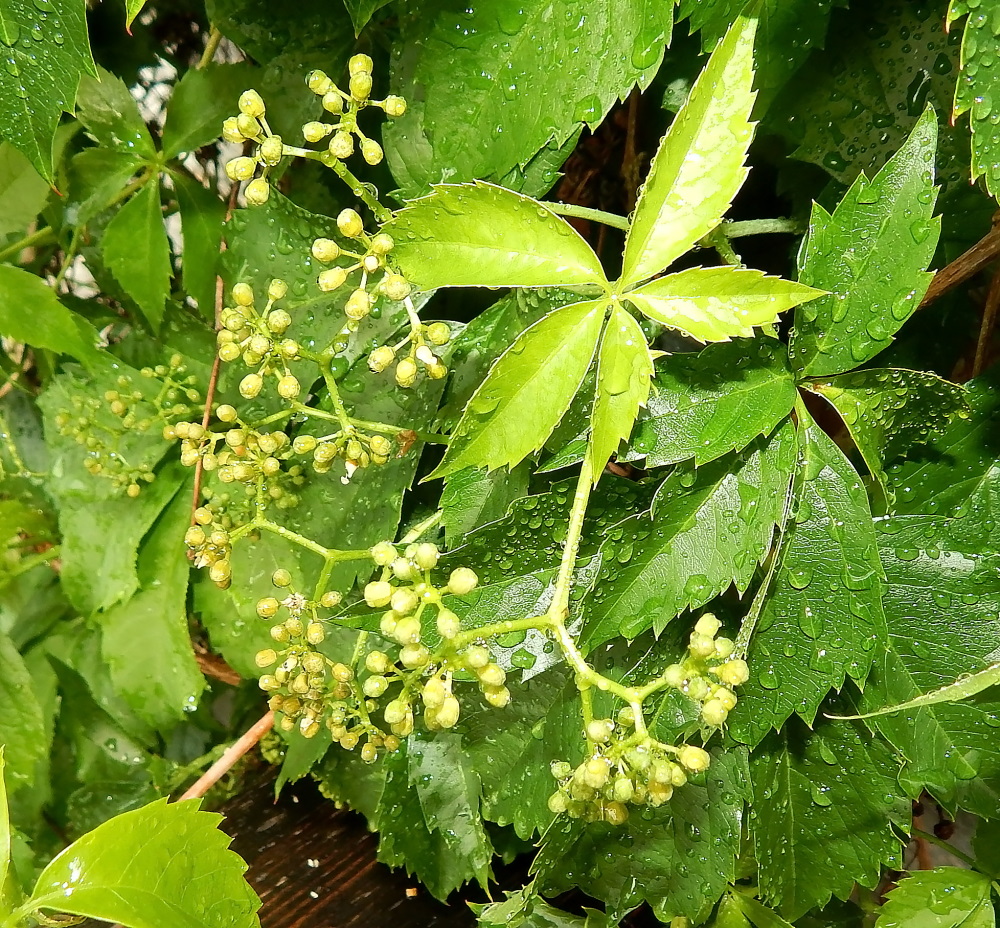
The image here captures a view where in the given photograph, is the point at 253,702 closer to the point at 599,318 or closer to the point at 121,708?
the point at 121,708

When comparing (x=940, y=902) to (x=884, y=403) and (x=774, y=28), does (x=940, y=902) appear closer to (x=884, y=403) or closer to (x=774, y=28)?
(x=884, y=403)

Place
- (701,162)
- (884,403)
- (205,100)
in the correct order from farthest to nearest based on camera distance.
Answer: (205,100)
(884,403)
(701,162)

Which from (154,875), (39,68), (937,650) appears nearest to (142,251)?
(39,68)

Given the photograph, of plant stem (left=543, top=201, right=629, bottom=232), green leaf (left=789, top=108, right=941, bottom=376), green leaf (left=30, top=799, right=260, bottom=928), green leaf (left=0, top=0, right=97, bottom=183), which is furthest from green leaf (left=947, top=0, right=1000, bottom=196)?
green leaf (left=30, top=799, right=260, bottom=928)

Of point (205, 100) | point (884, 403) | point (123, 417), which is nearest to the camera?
point (884, 403)

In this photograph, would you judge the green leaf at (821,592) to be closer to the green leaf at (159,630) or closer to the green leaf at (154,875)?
the green leaf at (154,875)

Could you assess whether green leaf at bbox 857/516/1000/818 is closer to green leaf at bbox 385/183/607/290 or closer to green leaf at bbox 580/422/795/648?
green leaf at bbox 580/422/795/648
